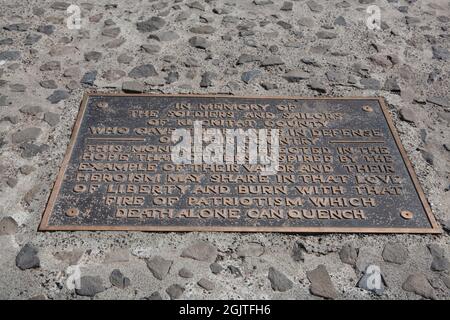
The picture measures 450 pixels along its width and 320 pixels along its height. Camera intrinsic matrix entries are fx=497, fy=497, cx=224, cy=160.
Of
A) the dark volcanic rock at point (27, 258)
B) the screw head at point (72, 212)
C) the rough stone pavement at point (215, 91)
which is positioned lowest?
the dark volcanic rock at point (27, 258)

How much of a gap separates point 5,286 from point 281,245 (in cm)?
173

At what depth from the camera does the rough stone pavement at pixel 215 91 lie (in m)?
3.08

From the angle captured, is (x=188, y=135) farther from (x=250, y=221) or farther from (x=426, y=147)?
(x=426, y=147)

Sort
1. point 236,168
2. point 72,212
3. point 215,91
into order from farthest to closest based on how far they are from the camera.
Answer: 1. point 215,91
2. point 236,168
3. point 72,212

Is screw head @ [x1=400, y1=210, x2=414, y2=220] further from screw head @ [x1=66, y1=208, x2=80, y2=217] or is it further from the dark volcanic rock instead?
the dark volcanic rock

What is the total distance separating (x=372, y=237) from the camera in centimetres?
334

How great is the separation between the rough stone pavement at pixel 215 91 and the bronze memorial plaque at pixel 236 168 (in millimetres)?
120

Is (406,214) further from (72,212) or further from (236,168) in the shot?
(72,212)

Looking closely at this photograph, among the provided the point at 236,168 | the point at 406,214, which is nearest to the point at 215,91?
the point at 236,168

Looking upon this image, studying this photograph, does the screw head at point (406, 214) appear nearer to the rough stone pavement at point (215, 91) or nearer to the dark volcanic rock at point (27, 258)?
the rough stone pavement at point (215, 91)

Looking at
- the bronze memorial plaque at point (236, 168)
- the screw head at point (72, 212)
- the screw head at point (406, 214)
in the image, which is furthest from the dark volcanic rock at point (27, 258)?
the screw head at point (406, 214)

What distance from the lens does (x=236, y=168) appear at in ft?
12.1

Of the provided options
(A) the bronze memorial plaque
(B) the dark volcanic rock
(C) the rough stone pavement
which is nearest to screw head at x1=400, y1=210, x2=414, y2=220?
(A) the bronze memorial plaque

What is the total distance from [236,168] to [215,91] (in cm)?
101
